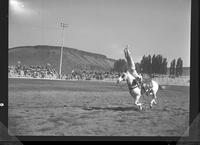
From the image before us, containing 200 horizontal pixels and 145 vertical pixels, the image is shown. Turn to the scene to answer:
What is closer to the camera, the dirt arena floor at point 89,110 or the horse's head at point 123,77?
the dirt arena floor at point 89,110

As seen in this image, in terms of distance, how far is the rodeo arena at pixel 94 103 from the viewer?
4.32 meters

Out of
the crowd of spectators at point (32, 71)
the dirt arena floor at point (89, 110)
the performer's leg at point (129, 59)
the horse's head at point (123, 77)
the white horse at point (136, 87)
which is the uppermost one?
the performer's leg at point (129, 59)

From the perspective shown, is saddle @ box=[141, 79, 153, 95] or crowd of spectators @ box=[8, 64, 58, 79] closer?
crowd of spectators @ box=[8, 64, 58, 79]

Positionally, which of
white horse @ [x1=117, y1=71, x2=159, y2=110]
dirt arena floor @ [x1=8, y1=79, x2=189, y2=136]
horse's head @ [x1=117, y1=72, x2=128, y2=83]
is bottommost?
dirt arena floor @ [x1=8, y1=79, x2=189, y2=136]

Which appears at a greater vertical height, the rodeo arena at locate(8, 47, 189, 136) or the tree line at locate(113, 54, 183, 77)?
the tree line at locate(113, 54, 183, 77)

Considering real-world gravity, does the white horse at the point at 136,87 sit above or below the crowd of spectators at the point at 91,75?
below

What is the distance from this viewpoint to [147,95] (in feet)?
14.6

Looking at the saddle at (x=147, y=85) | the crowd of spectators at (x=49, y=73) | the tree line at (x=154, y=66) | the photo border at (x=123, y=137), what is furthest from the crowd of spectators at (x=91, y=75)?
the photo border at (x=123, y=137)

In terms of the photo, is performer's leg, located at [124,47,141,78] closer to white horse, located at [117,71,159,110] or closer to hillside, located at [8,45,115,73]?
white horse, located at [117,71,159,110]

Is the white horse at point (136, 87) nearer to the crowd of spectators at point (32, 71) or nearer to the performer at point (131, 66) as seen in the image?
the performer at point (131, 66)

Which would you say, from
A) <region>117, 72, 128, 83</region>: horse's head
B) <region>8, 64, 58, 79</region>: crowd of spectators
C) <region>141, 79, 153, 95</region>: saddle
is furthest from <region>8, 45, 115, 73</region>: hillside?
<region>141, 79, 153, 95</region>: saddle

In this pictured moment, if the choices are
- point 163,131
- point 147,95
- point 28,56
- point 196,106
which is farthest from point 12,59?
point 196,106

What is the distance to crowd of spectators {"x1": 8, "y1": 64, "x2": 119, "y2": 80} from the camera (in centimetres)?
430

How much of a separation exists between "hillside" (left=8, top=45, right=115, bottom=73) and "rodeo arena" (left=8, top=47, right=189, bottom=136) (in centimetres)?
7
